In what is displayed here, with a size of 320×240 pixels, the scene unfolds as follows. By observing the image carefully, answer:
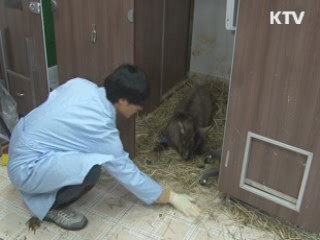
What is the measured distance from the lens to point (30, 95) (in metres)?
2.49

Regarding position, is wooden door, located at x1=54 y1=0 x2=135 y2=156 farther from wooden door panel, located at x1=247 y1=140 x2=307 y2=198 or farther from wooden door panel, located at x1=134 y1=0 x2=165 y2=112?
wooden door panel, located at x1=247 y1=140 x2=307 y2=198

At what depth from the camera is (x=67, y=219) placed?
172 cm

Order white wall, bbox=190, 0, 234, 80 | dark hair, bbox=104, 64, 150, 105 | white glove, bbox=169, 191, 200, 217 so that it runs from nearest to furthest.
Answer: dark hair, bbox=104, 64, 150, 105, white glove, bbox=169, 191, 200, 217, white wall, bbox=190, 0, 234, 80

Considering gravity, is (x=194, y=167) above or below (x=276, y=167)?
below

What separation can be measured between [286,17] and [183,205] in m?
0.96

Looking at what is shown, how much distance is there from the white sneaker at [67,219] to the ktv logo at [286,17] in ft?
3.85

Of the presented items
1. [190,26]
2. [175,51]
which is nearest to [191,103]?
[175,51]

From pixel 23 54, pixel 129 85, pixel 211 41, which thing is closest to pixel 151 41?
pixel 211 41

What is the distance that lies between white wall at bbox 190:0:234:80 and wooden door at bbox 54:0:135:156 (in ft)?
3.92

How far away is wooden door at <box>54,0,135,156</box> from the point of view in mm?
1859

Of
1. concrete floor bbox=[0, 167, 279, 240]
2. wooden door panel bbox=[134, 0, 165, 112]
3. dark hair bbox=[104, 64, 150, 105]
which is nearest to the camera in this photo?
→ dark hair bbox=[104, 64, 150, 105]

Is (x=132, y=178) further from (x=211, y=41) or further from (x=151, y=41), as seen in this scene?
(x=211, y=41)

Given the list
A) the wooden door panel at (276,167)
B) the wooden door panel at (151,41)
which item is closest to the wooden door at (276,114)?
the wooden door panel at (276,167)

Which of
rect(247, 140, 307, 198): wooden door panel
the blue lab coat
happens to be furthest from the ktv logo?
the blue lab coat
